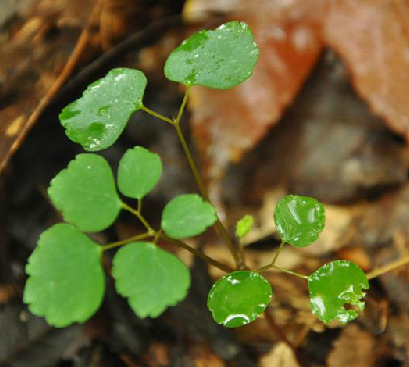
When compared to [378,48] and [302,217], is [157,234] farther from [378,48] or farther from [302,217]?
[378,48]

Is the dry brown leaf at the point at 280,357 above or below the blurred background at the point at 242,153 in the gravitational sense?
below

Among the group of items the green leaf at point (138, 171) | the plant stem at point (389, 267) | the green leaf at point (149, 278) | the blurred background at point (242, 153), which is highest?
the green leaf at point (138, 171)

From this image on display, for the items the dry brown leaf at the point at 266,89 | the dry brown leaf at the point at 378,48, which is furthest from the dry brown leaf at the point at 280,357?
the dry brown leaf at the point at 378,48

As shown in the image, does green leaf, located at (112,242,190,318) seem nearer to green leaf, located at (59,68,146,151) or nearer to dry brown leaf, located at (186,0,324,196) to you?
green leaf, located at (59,68,146,151)

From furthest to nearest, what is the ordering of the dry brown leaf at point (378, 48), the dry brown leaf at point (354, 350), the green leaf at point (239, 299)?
the dry brown leaf at point (378, 48) < the dry brown leaf at point (354, 350) < the green leaf at point (239, 299)

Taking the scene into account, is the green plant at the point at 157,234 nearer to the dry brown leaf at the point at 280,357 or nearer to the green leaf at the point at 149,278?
the green leaf at the point at 149,278

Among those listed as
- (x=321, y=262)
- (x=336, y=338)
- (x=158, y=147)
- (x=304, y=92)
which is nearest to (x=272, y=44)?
(x=304, y=92)

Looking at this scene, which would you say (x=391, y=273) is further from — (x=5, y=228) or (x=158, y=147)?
(x=5, y=228)

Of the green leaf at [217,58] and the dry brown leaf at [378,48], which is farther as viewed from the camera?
the dry brown leaf at [378,48]
